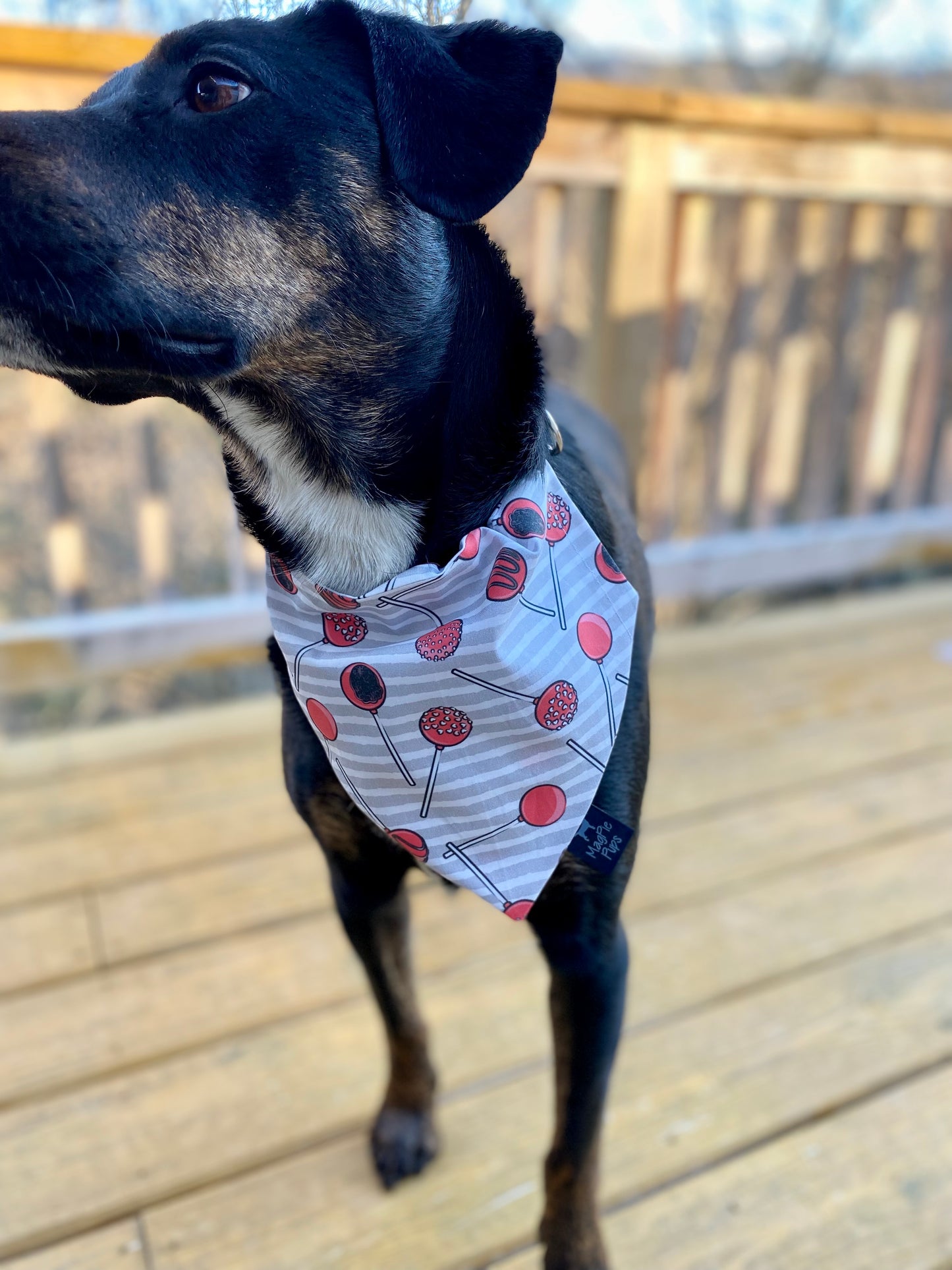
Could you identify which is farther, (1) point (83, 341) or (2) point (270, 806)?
(2) point (270, 806)

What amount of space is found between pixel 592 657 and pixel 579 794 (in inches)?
6.5

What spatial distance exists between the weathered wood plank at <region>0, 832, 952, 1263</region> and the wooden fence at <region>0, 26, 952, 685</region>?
1.39m

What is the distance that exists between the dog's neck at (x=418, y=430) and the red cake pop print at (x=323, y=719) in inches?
6.9

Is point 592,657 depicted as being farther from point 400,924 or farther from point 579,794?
point 400,924

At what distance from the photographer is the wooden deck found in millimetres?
1334

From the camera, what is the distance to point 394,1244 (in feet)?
4.31

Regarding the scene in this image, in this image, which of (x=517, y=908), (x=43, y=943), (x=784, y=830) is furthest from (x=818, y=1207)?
(x=43, y=943)

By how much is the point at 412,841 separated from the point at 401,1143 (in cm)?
57

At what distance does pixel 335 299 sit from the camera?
3.37 ft

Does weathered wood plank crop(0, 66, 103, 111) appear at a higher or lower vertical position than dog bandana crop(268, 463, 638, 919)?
higher

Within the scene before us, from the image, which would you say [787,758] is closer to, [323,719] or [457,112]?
[323,719]

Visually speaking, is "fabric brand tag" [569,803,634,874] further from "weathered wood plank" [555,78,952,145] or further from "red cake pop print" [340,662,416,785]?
"weathered wood plank" [555,78,952,145]

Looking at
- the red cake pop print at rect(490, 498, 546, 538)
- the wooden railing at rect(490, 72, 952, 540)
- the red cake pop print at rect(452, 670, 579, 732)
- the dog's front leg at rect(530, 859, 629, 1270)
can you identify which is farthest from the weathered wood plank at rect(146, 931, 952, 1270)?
the wooden railing at rect(490, 72, 952, 540)

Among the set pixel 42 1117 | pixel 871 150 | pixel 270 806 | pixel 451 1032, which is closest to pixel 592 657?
pixel 451 1032
